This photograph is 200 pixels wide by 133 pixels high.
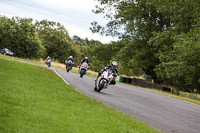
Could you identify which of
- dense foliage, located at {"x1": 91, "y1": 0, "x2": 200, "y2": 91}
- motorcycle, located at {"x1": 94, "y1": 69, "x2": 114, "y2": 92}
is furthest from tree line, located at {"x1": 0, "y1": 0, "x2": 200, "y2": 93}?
motorcycle, located at {"x1": 94, "y1": 69, "x2": 114, "y2": 92}

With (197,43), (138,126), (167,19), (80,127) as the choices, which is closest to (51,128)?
(80,127)

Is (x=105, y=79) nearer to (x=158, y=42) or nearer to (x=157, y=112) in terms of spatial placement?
(x=157, y=112)

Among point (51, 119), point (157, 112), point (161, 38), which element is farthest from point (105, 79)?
point (161, 38)

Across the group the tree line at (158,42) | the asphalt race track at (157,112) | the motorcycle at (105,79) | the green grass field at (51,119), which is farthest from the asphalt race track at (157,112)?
the tree line at (158,42)

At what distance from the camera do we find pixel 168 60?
3706cm

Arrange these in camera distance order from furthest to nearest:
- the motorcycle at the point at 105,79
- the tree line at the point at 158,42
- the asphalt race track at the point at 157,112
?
the tree line at the point at 158,42 → the motorcycle at the point at 105,79 → the asphalt race track at the point at 157,112

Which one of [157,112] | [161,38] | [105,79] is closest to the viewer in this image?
[157,112]

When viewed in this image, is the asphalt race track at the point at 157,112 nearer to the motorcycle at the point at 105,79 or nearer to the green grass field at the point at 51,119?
the motorcycle at the point at 105,79

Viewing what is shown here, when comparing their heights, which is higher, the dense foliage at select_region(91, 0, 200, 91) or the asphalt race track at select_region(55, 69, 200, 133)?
the dense foliage at select_region(91, 0, 200, 91)

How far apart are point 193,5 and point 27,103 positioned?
29.7m

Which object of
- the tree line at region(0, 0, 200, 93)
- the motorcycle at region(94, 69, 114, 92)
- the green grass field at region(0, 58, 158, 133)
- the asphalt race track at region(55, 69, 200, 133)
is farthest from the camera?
the tree line at region(0, 0, 200, 93)

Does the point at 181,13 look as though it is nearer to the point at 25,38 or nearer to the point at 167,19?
the point at 167,19

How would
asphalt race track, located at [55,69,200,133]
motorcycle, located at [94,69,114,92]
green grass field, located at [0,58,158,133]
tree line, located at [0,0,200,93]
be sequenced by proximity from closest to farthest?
green grass field, located at [0,58,158,133] < asphalt race track, located at [55,69,200,133] < motorcycle, located at [94,69,114,92] < tree line, located at [0,0,200,93]

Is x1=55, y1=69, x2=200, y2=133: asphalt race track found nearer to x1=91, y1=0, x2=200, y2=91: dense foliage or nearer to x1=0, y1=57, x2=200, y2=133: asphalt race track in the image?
x1=0, y1=57, x2=200, y2=133: asphalt race track
